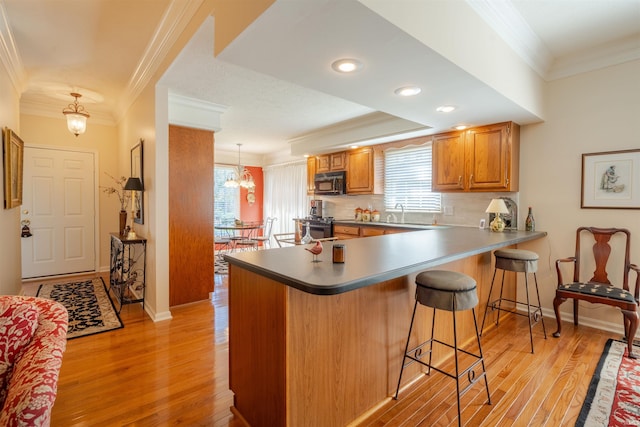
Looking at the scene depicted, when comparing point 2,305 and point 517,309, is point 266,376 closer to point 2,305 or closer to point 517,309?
point 2,305

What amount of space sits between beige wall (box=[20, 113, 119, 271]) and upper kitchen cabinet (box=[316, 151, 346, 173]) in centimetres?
339

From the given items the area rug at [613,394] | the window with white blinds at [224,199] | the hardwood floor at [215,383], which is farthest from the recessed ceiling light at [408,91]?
the window with white blinds at [224,199]

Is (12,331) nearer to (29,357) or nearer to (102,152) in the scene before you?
(29,357)

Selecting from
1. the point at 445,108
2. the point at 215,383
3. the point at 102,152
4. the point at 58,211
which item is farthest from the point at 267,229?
the point at 215,383

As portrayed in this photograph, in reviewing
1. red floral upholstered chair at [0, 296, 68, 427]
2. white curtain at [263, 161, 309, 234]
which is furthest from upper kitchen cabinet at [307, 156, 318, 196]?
red floral upholstered chair at [0, 296, 68, 427]

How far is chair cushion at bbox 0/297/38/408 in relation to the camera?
1281 millimetres

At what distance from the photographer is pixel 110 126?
17.7ft

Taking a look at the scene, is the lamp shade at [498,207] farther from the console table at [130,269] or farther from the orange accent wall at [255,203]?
the orange accent wall at [255,203]

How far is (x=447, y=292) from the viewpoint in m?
1.75

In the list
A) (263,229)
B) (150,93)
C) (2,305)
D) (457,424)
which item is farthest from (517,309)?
(263,229)

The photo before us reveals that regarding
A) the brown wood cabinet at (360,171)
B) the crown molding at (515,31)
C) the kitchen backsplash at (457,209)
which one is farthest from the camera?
the brown wood cabinet at (360,171)

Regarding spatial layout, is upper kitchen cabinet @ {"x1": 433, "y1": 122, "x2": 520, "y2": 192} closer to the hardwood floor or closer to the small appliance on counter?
the hardwood floor

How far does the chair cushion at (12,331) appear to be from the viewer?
1281 millimetres

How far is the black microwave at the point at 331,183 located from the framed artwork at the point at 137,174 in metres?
3.10
